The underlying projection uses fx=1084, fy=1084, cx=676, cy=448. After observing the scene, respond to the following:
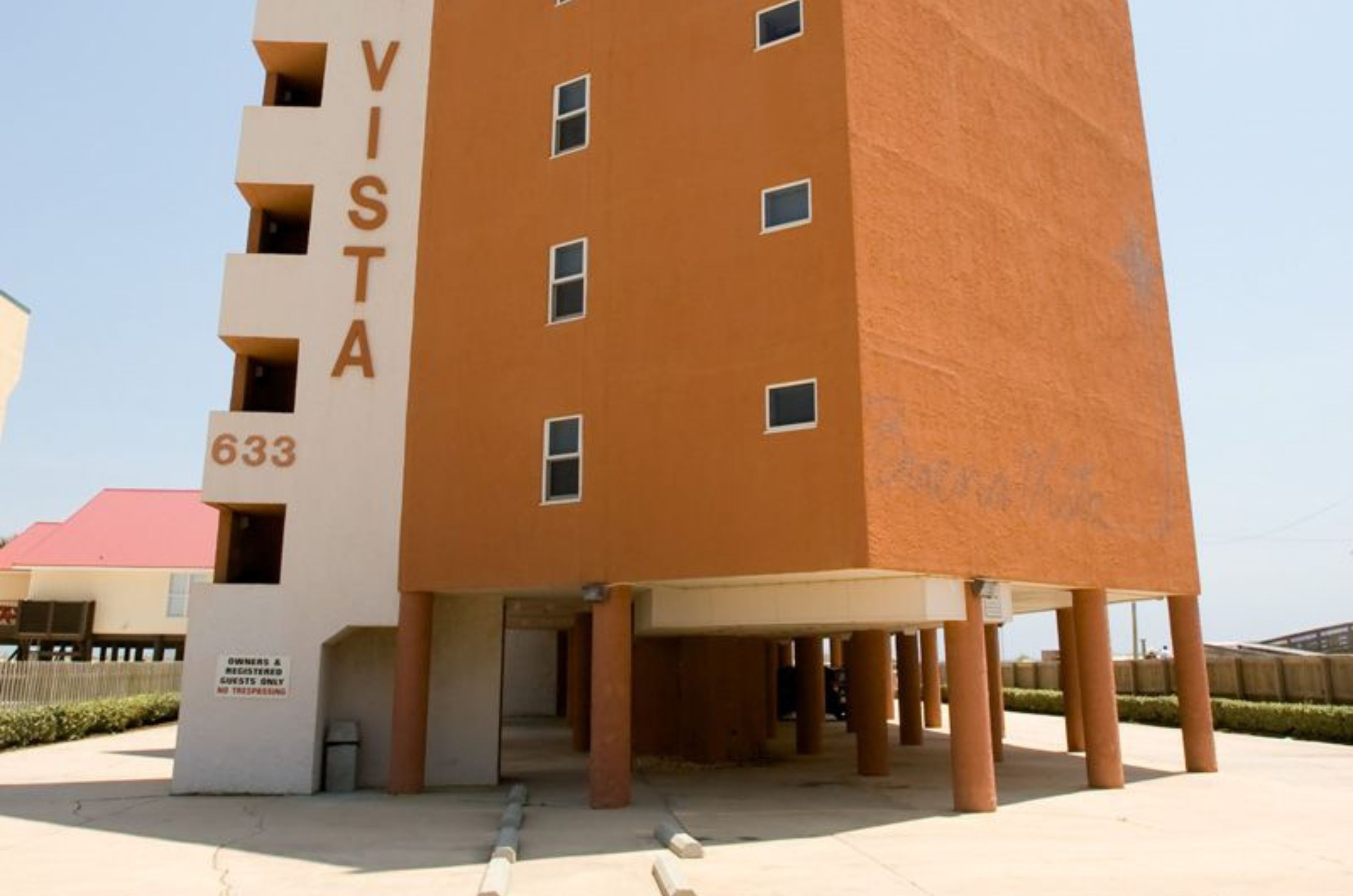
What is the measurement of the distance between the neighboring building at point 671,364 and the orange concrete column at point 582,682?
527cm

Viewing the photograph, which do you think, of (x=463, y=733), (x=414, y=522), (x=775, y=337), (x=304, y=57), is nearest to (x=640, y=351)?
(x=775, y=337)

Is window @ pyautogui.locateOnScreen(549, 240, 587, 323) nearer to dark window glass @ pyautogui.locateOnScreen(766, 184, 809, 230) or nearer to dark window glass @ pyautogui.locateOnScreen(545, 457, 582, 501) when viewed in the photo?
dark window glass @ pyautogui.locateOnScreen(545, 457, 582, 501)

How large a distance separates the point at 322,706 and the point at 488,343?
8.19 meters

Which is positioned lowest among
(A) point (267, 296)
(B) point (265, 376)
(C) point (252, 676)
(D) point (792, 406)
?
(C) point (252, 676)

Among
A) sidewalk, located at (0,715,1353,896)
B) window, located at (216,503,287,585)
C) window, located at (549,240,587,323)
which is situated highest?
window, located at (549,240,587,323)

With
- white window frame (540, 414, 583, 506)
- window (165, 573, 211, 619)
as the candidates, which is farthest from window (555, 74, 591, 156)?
window (165, 573, 211, 619)

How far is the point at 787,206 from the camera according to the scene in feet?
61.5

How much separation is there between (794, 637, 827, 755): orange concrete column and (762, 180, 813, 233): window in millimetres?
16376

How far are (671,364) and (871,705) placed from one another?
9429 mm

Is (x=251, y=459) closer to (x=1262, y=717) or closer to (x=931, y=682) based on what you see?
(x=931, y=682)

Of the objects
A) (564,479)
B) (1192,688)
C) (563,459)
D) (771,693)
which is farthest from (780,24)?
(771,693)

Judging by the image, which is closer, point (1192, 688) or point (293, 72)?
point (1192, 688)

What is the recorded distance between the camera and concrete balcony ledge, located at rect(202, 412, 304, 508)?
74.3 feet

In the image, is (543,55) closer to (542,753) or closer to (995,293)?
(995,293)
